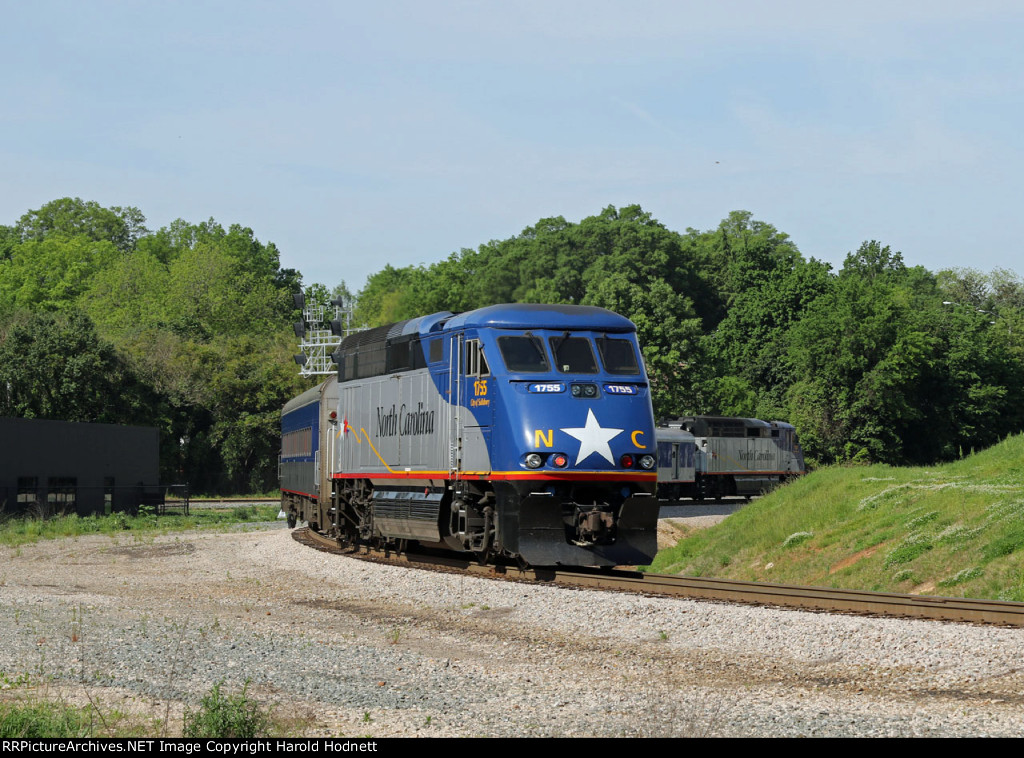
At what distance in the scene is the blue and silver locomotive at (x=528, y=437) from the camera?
17.3 metres

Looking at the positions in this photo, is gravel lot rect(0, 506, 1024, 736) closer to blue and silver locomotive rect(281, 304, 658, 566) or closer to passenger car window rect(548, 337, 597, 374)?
blue and silver locomotive rect(281, 304, 658, 566)

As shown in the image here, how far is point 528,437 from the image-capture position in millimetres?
17203

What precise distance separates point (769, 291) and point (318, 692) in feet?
275

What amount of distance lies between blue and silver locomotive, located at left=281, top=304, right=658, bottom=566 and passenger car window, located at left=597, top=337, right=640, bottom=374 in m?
0.02

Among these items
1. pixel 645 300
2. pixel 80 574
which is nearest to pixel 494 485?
pixel 80 574

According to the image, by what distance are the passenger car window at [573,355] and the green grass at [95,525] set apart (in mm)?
18830

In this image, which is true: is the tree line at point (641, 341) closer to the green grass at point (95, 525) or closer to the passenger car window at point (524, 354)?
the green grass at point (95, 525)

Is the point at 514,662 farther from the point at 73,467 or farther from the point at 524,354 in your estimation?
the point at 73,467

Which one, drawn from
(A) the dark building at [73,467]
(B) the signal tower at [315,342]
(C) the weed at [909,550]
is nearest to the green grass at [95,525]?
(A) the dark building at [73,467]

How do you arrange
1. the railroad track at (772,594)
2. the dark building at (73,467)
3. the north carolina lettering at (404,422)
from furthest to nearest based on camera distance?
the dark building at (73,467) < the north carolina lettering at (404,422) < the railroad track at (772,594)

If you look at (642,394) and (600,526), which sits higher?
(642,394)

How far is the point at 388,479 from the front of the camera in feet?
72.4

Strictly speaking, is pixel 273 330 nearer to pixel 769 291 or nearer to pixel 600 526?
pixel 769 291

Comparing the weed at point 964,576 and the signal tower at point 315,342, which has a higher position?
the signal tower at point 315,342
